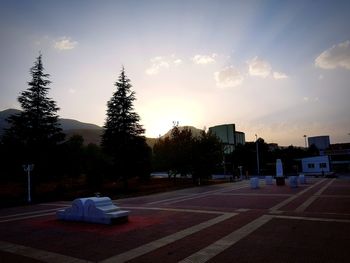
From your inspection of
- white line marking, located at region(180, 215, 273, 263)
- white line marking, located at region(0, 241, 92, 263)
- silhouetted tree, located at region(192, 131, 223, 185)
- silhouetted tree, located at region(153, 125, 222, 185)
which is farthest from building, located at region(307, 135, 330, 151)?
white line marking, located at region(0, 241, 92, 263)

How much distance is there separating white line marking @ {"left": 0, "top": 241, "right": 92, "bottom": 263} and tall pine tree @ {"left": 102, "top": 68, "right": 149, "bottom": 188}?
1999 centimetres

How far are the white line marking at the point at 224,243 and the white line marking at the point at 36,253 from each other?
9.02ft

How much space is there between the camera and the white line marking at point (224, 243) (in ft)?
23.2

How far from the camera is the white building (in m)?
68.9

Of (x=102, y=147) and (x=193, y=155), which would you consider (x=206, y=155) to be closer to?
(x=193, y=155)

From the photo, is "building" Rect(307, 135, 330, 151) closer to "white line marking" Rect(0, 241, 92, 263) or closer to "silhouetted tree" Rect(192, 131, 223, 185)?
"silhouetted tree" Rect(192, 131, 223, 185)

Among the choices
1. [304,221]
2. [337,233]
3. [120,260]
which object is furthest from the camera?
[304,221]

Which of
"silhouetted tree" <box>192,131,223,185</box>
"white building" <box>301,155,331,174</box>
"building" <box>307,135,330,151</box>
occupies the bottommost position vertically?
"white building" <box>301,155,331,174</box>

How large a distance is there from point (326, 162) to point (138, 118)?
56.2m

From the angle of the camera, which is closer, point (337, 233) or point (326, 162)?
point (337, 233)

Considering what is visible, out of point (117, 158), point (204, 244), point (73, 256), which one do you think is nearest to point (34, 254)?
point (73, 256)

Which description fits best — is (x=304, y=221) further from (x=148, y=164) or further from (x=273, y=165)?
(x=273, y=165)

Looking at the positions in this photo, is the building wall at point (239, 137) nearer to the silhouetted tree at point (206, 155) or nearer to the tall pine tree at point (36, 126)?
the silhouetted tree at point (206, 155)

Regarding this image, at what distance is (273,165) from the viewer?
7612 cm
